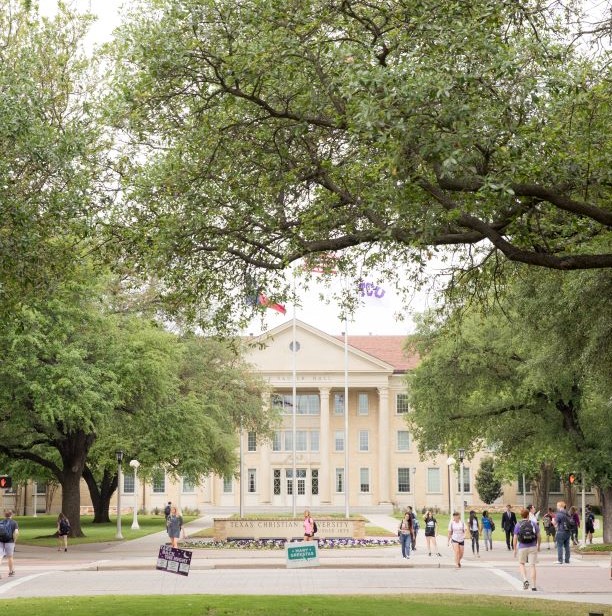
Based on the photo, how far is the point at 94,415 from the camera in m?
37.2

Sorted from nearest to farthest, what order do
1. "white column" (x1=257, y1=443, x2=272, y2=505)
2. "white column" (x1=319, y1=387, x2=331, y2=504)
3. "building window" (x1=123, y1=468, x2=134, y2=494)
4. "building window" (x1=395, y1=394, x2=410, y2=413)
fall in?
"building window" (x1=123, y1=468, x2=134, y2=494), "white column" (x1=319, y1=387, x2=331, y2=504), "white column" (x1=257, y1=443, x2=272, y2=505), "building window" (x1=395, y1=394, x2=410, y2=413)

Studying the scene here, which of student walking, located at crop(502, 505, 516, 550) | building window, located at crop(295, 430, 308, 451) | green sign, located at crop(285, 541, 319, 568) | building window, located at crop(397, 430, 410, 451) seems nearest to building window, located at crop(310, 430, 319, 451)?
building window, located at crop(295, 430, 308, 451)

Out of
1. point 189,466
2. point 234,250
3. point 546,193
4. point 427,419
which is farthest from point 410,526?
point 546,193

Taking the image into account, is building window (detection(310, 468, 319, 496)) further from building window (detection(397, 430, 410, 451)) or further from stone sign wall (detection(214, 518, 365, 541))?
stone sign wall (detection(214, 518, 365, 541))

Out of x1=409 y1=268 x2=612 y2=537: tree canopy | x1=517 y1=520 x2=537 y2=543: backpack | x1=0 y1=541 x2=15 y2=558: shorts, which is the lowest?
x1=0 y1=541 x2=15 y2=558: shorts

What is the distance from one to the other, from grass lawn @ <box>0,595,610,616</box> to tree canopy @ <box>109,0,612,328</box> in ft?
15.3

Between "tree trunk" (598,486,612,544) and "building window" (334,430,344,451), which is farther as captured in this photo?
"building window" (334,430,344,451)

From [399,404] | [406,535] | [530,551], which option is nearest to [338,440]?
[399,404]

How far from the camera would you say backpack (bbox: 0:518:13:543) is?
1043 inches

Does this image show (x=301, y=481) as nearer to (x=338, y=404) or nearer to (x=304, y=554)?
(x=338, y=404)

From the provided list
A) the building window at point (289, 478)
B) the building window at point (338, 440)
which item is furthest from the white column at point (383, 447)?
the building window at point (289, 478)

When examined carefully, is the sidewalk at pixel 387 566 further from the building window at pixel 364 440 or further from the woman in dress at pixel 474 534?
the building window at pixel 364 440

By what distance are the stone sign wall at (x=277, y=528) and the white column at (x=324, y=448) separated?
46.4 meters

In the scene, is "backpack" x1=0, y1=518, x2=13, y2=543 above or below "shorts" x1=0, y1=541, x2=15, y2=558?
above
